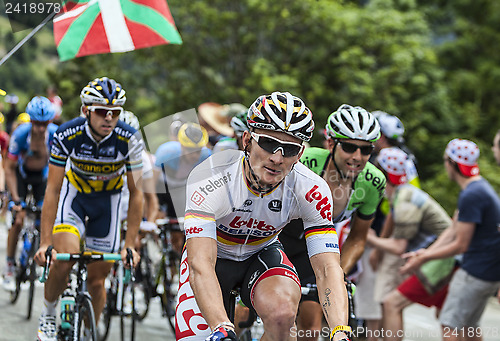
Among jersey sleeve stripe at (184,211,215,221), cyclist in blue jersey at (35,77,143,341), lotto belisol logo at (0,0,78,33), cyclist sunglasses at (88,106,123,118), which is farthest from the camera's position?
lotto belisol logo at (0,0,78,33)

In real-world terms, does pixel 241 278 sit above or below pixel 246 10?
below

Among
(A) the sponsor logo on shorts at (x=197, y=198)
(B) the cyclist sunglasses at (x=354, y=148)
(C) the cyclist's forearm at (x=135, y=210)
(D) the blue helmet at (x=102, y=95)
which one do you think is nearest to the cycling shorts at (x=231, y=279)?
(A) the sponsor logo on shorts at (x=197, y=198)

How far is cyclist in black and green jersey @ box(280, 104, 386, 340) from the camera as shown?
16.4 ft

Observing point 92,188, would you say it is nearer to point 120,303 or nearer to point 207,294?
point 120,303

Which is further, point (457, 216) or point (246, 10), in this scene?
point (246, 10)

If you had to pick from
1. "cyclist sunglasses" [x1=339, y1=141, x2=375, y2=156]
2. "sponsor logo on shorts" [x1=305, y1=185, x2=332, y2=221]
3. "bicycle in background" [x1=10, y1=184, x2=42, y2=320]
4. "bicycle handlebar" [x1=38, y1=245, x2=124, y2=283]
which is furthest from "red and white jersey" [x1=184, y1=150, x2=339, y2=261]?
"bicycle in background" [x1=10, y1=184, x2=42, y2=320]

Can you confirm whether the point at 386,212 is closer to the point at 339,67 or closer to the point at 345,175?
the point at 345,175

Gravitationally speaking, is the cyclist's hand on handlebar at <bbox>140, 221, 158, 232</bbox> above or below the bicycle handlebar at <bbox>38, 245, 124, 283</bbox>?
above

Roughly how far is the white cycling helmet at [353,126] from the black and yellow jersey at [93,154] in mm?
1903

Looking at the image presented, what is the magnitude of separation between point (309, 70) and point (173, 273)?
61.6ft

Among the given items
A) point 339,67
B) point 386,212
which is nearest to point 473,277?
point 386,212

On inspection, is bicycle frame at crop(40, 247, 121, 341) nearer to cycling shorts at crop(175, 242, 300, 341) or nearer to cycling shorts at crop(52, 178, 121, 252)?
cycling shorts at crop(52, 178, 121, 252)

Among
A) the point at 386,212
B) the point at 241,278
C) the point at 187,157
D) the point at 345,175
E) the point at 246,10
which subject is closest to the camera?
the point at 241,278

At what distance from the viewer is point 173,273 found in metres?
8.24
